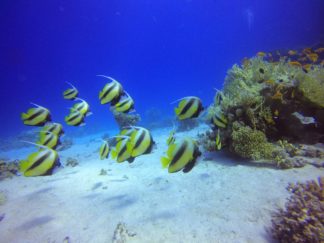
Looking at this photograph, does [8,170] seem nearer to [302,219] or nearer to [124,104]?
[124,104]

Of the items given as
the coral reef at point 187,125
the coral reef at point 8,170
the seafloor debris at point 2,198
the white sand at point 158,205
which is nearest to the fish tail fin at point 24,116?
the white sand at point 158,205

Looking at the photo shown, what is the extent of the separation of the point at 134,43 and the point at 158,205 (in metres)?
122

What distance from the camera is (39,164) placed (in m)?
3.22

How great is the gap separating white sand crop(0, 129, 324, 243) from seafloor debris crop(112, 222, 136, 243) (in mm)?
56

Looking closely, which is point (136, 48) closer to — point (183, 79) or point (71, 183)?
point (183, 79)

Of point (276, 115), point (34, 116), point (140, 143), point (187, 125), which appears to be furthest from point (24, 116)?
point (187, 125)

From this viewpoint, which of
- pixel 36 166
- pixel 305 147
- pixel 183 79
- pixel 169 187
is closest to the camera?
pixel 36 166

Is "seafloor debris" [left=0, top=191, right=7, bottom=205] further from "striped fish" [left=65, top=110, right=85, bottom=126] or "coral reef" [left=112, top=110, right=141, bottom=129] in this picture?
"coral reef" [left=112, top=110, right=141, bottom=129]

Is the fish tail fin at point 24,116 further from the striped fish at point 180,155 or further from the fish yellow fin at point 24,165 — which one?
the striped fish at point 180,155

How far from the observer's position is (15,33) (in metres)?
59.9

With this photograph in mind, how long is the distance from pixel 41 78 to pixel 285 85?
80990 millimetres

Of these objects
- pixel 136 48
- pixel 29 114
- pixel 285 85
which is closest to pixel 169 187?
pixel 29 114

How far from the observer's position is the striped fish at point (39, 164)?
125 inches

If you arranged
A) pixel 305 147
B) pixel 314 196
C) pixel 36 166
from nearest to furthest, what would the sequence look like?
pixel 36 166 → pixel 314 196 → pixel 305 147
